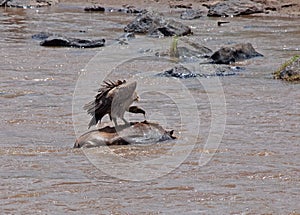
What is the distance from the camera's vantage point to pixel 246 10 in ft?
67.6

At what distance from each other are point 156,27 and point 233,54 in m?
3.88

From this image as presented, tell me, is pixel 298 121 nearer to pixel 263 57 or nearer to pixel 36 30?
pixel 263 57

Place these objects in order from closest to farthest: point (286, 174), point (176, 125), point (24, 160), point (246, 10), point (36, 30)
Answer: point (286, 174), point (24, 160), point (176, 125), point (36, 30), point (246, 10)

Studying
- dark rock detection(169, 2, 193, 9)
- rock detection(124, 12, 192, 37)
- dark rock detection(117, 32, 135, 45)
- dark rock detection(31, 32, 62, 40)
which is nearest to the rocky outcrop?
dark rock detection(117, 32, 135, 45)

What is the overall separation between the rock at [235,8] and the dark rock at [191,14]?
0.84ft

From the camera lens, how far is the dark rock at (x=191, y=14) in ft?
66.4

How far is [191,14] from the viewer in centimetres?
2056

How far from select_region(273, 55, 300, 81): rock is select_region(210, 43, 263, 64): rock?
158cm

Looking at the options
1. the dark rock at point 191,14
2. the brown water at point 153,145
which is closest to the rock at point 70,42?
the brown water at point 153,145

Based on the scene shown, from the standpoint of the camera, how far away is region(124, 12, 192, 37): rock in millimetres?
16641

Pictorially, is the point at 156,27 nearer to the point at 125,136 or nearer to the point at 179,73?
the point at 179,73

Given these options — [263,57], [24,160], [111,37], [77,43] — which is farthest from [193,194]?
[111,37]

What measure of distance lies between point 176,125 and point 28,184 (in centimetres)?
255

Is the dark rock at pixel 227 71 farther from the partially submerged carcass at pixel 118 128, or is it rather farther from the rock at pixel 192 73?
the partially submerged carcass at pixel 118 128
